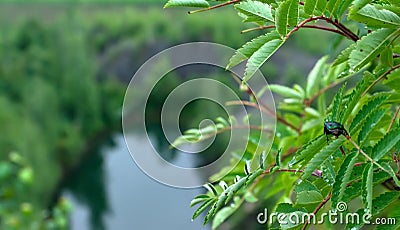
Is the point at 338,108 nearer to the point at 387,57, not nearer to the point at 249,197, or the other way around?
the point at 387,57

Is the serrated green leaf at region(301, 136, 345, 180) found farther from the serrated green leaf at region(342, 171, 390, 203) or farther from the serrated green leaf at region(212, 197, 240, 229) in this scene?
the serrated green leaf at region(212, 197, 240, 229)

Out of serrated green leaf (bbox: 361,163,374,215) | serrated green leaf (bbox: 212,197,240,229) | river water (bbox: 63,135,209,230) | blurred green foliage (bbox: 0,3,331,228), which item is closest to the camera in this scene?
serrated green leaf (bbox: 361,163,374,215)

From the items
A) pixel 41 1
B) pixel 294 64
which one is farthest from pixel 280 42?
pixel 41 1

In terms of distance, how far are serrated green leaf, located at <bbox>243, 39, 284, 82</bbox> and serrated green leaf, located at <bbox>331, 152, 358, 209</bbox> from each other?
6 centimetres

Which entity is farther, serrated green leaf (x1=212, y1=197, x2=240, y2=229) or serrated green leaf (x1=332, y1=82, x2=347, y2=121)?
serrated green leaf (x1=212, y1=197, x2=240, y2=229)

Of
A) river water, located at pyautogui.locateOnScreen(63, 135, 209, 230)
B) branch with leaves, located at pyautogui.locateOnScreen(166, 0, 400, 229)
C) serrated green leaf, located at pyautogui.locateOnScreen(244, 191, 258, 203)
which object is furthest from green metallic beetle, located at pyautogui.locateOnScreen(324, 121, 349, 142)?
river water, located at pyautogui.locateOnScreen(63, 135, 209, 230)

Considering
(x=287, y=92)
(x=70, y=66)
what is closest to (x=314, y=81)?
(x=287, y=92)

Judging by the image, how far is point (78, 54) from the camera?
6.98m

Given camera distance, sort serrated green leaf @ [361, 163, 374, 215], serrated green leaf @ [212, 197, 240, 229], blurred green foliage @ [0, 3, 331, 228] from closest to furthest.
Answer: serrated green leaf @ [361, 163, 374, 215] → serrated green leaf @ [212, 197, 240, 229] → blurred green foliage @ [0, 3, 331, 228]

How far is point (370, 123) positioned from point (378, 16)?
0.06 metres

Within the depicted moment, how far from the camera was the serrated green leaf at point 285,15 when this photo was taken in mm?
238

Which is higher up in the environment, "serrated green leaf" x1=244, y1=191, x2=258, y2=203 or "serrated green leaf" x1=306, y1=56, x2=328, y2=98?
"serrated green leaf" x1=306, y1=56, x2=328, y2=98

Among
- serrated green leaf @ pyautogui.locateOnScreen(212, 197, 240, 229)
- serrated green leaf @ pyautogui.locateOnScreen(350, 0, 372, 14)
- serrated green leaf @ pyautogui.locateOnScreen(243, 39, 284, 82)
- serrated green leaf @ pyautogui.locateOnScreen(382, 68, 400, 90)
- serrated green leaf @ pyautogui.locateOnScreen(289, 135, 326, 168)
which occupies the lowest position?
serrated green leaf @ pyautogui.locateOnScreen(289, 135, 326, 168)

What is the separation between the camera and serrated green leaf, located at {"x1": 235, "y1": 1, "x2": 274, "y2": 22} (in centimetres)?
25
